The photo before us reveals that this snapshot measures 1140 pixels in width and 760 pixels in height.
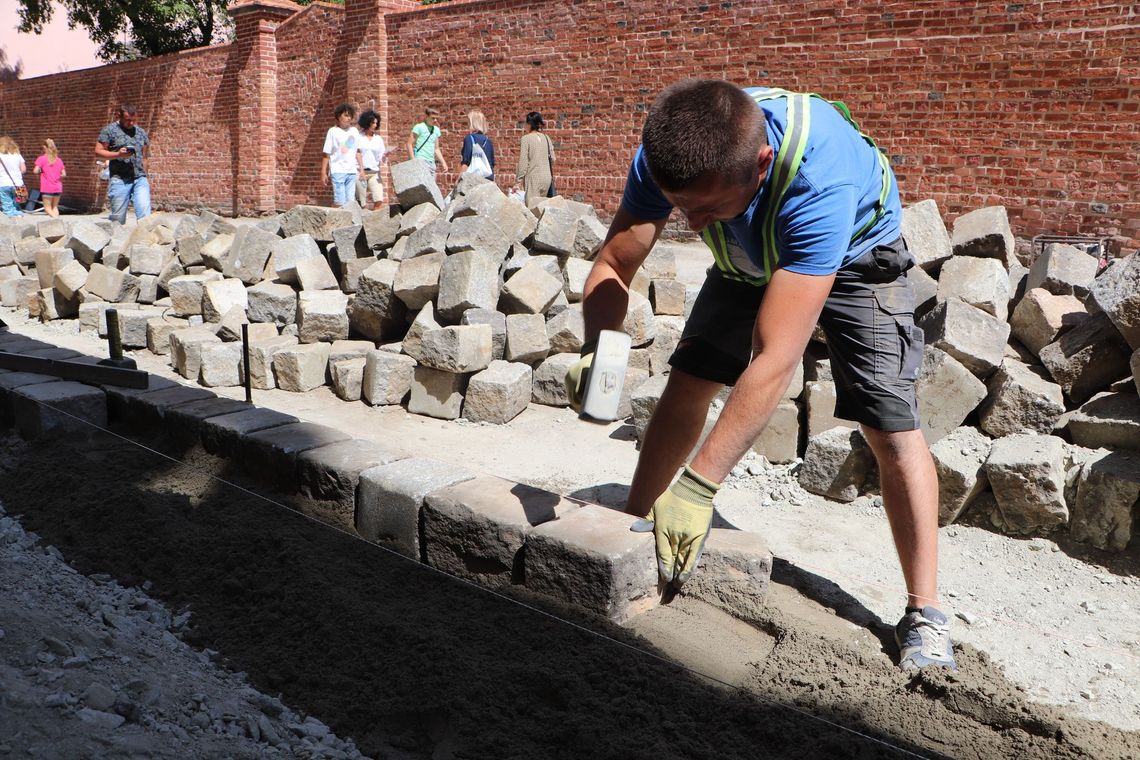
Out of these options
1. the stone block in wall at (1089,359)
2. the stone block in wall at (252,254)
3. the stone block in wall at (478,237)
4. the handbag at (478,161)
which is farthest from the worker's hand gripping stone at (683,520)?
the handbag at (478,161)

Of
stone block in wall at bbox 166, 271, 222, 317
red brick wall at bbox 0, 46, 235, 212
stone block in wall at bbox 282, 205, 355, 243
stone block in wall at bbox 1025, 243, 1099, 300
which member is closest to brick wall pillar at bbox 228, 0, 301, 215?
red brick wall at bbox 0, 46, 235, 212

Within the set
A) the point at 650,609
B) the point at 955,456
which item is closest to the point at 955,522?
the point at 955,456

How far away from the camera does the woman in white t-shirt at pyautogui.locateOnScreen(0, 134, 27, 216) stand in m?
12.6

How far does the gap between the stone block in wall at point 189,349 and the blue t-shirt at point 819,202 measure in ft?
18.1

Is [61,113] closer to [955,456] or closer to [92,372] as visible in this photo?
[92,372]

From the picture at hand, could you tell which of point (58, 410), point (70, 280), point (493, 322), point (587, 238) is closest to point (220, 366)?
point (493, 322)

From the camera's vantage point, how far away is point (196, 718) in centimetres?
222

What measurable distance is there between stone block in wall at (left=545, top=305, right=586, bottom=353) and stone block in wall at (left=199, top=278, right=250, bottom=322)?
3.05 meters

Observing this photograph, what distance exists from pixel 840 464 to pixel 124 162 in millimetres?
10073

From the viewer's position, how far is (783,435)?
16.0ft

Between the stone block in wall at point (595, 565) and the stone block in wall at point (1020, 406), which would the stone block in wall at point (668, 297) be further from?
the stone block in wall at point (595, 565)

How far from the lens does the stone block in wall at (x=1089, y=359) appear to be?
4.44 m

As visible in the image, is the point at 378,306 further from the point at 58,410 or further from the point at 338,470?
the point at 338,470

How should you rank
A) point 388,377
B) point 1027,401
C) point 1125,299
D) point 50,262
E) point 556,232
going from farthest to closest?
1. point 50,262
2. point 556,232
3. point 388,377
4. point 1027,401
5. point 1125,299
